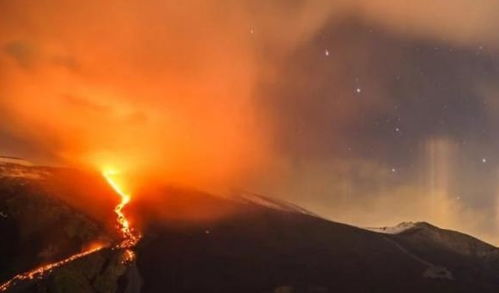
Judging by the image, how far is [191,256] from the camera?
151 meters

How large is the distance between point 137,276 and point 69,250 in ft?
65.6

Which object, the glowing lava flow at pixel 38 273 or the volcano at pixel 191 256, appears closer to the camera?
the glowing lava flow at pixel 38 273

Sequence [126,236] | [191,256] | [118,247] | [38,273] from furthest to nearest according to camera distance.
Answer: [126,236] → [191,256] → [118,247] → [38,273]

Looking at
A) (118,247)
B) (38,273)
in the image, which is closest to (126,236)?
(118,247)

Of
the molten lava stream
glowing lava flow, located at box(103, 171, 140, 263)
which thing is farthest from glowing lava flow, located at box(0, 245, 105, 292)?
glowing lava flow, located at box(103, 171, 140, 263)

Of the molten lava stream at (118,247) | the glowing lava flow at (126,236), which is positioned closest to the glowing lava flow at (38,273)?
the molten lava stream at (118,247)

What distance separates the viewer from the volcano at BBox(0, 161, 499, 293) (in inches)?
5064

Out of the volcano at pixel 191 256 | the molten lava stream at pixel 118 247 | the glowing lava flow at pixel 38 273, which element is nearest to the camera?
the glowing lava flow at pixel 38 273

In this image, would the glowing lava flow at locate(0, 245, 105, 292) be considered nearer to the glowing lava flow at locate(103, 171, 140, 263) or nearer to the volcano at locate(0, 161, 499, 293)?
the volcano at locate(0, 161, 499, 293)

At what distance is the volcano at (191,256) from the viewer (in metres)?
129

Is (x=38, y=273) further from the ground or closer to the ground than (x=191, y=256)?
closer to the ground

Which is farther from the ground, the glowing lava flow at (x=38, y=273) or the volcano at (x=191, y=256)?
the volcano at (x=191, y=256)

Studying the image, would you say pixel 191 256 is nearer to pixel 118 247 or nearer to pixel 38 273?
pixel 118 247

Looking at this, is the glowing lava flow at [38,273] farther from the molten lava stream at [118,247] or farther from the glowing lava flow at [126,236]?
the glowing lava flow at [126,236]
